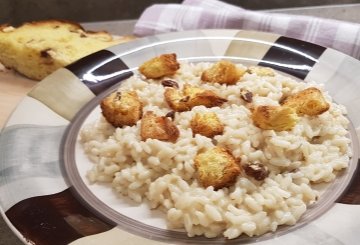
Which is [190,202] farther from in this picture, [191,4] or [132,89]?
[191,4]

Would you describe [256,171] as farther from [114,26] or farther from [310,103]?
[114,26]

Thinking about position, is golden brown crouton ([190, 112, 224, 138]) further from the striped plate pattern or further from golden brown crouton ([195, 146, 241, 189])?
the striped plate pattern

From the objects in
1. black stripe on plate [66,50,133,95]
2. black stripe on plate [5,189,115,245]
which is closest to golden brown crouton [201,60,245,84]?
black stripe on plate [66,50,133,95]

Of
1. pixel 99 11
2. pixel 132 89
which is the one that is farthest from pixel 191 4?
pixel 132 89

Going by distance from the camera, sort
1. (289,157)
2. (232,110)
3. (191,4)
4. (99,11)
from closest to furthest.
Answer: (289,157) < (232,110) < (191,4) < (99,11)

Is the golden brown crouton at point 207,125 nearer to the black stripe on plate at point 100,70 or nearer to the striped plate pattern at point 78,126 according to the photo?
the striped plate pattern at point 78,126

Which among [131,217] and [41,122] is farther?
[41,122]

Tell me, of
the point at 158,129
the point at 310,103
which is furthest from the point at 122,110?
the point at 310,103
